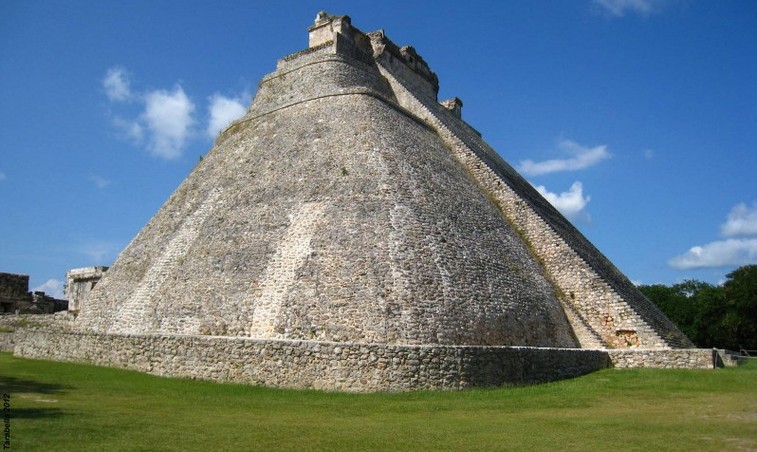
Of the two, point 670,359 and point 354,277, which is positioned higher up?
point 354,277

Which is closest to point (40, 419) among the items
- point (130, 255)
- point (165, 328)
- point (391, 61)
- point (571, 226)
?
point (165, 328)

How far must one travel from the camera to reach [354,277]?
14695mm

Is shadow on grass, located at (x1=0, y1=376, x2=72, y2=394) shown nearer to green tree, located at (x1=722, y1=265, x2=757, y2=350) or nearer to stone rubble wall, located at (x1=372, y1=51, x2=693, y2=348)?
stone rubble wall, located at (x1=372, y1=51, x2=693, y2=348)

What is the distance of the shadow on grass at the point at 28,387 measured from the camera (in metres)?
11.3

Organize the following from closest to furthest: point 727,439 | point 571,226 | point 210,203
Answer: point 727,439, point 210,203, point 571,226

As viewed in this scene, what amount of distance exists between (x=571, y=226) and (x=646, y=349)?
10123 millimetres

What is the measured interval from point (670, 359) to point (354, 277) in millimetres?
8617

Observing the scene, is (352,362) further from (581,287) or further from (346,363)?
(581,287)

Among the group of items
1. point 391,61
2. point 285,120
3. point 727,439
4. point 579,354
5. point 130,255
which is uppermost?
point 391,61

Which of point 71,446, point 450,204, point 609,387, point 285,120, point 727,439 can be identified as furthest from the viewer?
point 285,120

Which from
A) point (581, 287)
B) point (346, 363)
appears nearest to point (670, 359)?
point (581, 287)

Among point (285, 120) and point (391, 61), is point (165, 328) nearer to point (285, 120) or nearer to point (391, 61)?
point (285, 120)

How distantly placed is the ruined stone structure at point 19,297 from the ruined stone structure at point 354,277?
41.3ft

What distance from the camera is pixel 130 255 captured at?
69.5ft
